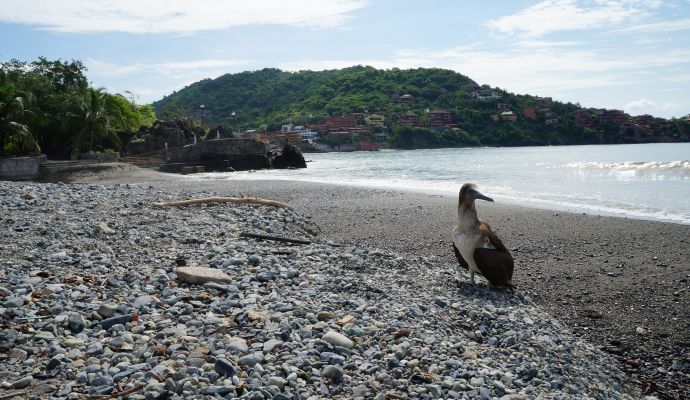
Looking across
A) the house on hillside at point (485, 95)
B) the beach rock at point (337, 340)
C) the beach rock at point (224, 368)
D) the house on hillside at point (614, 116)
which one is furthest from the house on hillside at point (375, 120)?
the beach rock at point (224, 368)

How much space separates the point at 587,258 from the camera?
1035cm

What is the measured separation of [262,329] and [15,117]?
3293 cm

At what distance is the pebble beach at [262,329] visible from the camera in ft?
13.3

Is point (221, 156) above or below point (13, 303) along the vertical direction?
above

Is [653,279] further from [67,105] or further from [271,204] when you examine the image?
[67,105]

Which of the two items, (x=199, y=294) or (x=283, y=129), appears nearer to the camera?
(x=199, y=294)

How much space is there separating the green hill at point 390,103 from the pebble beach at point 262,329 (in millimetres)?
91118

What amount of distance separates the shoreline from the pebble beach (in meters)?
0.56

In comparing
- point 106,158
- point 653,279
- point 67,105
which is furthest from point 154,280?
point 67,105

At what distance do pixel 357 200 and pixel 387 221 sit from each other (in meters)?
5.37

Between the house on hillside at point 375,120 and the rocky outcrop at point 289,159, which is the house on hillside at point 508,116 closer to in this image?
the house on hillside at point 375,120

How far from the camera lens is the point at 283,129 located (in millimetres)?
109750

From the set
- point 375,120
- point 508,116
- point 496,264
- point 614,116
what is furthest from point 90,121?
point 614,116

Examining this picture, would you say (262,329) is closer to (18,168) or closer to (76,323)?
(76,323)
